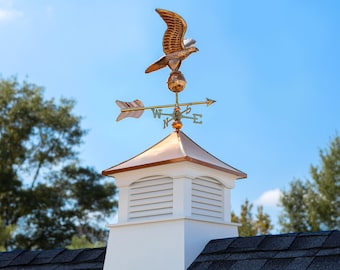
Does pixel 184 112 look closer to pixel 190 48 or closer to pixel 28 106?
pixel 190 48

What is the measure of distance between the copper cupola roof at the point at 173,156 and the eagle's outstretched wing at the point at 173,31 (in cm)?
102

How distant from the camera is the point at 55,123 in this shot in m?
25.0

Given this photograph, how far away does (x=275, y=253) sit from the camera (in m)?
4.94

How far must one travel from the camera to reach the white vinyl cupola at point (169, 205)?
17.7 feet

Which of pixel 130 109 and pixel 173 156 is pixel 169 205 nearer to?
pixel 173 156

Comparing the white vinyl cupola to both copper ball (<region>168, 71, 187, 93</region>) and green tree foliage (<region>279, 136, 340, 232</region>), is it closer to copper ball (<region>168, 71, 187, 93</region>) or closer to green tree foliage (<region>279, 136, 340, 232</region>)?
copper ball (<region>168, 71, 187, 93</region>)

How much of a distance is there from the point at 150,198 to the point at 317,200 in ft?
63.7

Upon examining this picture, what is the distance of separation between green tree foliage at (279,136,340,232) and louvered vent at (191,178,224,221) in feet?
59.6

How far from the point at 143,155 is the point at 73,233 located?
1882 centimetres

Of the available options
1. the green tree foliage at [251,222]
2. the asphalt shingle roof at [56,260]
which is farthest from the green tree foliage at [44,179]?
the asphalt shingle roof at [56,260]

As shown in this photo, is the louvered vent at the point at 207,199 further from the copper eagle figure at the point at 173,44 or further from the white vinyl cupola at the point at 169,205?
the copper eagle figure at the point at 173,44

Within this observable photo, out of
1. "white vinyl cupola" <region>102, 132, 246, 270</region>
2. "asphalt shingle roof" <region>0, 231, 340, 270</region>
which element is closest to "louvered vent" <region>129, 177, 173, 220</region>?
"white vinyl cupola" <region>102, 132, 246, 270</region>

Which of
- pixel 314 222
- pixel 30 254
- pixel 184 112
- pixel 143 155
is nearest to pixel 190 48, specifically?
pixel 184 112

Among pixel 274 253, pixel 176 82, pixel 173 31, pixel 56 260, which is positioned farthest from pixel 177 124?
pixel 56 260
